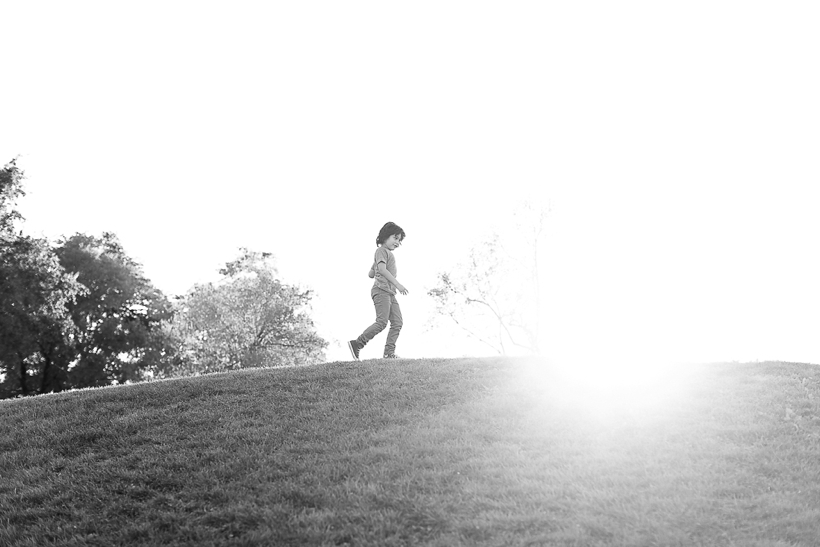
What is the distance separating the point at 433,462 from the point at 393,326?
743 centimetres

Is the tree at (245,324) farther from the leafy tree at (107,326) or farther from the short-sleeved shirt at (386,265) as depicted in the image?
the short-sleeved shirt at (386,265)

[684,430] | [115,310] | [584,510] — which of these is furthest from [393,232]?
[115,310]

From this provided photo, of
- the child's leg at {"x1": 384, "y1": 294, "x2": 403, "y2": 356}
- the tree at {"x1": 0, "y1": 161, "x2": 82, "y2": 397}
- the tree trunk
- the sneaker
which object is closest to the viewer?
the child's leg at {"x1": 384, "y1": 294, "x2": 403, "y2": 356}

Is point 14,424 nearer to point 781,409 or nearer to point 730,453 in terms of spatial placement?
point 730,453

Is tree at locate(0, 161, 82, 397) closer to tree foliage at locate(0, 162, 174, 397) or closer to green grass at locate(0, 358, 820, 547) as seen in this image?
tree foliage at locate(0, 162, 174, 397)

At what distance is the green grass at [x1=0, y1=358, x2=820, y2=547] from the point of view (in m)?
7.24

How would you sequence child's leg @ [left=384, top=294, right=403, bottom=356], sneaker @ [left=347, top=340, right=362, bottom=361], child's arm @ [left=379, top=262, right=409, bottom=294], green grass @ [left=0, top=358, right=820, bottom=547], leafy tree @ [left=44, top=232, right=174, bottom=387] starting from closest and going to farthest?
green grass @ [left=0, top=358, right=820, bottom=547]
child's arm @ [left=379, top=262, right=409, bottom=294]
child's leg @ [left=384, top=294, right=403, bottom=356]
sneaker @ [left=347, top=340, right=362, bottom=361]
leafy tree @ [left=44, top=232, right=174, bottom=387]

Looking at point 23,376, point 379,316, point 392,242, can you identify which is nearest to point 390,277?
point 392,242

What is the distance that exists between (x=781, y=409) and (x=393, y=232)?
846 cm

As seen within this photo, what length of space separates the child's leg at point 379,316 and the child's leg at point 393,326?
0.17m

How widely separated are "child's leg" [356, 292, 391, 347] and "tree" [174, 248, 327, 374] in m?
32.9

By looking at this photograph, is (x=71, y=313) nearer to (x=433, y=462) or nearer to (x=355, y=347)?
(x=355, y=347)

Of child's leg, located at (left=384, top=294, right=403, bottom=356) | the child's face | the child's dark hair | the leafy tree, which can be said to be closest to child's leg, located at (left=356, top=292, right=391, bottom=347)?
child's leg, located at (left=384, top=294, right=403, bottom=356)

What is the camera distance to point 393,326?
639 inches
